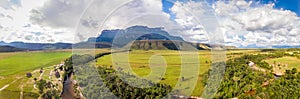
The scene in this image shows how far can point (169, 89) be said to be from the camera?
59.8 ft

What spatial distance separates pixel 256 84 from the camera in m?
24.2

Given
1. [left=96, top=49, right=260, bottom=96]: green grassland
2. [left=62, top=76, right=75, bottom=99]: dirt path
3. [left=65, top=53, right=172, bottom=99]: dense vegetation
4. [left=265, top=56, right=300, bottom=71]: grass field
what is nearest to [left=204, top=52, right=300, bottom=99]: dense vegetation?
[left=265, top=56, right=300, bottom=71]: grass field

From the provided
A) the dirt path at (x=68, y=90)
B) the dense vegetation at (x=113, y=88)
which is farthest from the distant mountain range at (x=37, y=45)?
the dense vegetation at (x=113, y=88)

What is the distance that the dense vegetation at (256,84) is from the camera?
21.7m

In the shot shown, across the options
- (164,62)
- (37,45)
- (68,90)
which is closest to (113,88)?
(68,90)

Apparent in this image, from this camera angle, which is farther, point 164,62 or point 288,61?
point 288,61

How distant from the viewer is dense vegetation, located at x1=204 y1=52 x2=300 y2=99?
2169cm

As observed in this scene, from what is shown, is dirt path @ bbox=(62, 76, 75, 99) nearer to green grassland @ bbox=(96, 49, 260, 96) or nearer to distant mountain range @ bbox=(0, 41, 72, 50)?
green grassland @ bbox=(96, 49, 260, 96)

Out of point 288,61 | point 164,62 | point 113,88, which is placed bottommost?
point 113,88

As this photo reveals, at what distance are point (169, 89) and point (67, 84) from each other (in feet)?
30.3

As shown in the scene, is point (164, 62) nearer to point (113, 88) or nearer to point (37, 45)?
point (113, 88)

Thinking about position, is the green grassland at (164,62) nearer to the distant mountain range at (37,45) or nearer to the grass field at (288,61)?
the grass field at (288,61)

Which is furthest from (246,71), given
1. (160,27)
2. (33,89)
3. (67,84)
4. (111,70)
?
(160,27)

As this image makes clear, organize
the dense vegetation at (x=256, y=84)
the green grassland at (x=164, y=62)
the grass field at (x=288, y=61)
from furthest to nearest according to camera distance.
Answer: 1. the grass field at (x=288, y=61)
2. the dense vegetation at (x=256, y=84)
3. the green grassland at (x=164, y=62)
